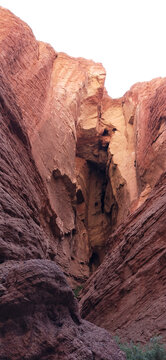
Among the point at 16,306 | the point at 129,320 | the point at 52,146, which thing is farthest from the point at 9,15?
the point at 16,306

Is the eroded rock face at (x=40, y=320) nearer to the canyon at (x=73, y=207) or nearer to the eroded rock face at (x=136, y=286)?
the canyon at (x=73, y=207)

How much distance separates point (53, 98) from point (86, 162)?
7.81 meters

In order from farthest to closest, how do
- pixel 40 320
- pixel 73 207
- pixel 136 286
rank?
pixel 73 207
pixel 136 286
pixel 40 320

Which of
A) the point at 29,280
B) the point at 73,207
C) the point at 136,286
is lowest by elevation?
the point at 136,286

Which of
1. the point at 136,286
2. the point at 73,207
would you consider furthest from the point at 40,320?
the point at 73,207

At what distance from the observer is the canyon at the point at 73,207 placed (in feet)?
16.5

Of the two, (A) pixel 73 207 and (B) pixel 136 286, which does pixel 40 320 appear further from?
(A) pixel 73 207

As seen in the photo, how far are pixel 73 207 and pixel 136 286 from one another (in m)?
10.1

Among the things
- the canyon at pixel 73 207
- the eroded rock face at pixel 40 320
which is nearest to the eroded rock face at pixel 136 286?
the canyon at pixel 73 207

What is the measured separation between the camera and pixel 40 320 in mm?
4910

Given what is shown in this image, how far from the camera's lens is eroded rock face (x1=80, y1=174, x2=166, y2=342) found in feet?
27.6

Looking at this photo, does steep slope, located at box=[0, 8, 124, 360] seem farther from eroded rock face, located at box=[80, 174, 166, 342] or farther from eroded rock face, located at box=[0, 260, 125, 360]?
eroded rock face, located at box=[80, 174, 166, 342]

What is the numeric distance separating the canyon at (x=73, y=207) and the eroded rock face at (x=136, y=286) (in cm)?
3

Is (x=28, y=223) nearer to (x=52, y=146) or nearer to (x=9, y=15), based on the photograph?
(x=52, y=146)
